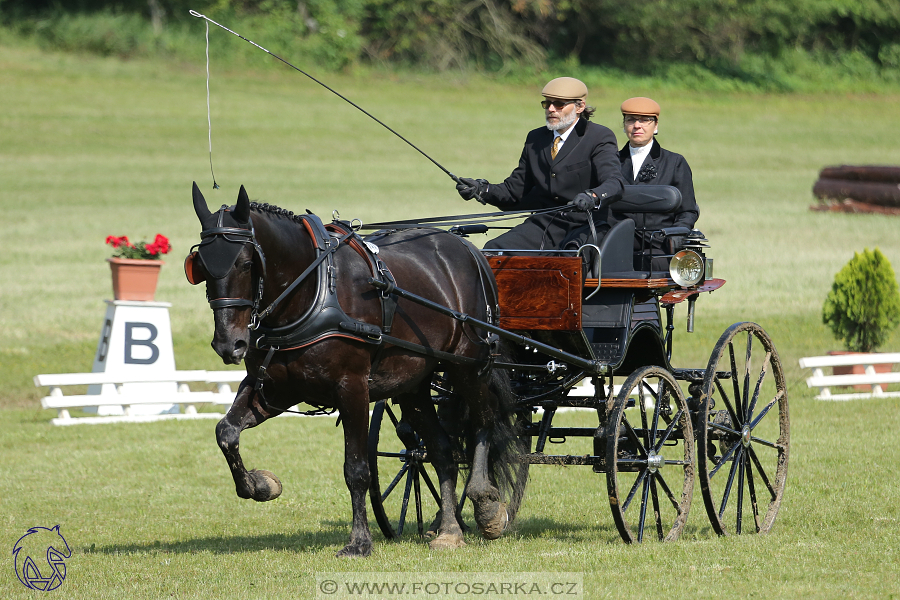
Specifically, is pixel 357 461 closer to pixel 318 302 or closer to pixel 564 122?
pixel 318 302

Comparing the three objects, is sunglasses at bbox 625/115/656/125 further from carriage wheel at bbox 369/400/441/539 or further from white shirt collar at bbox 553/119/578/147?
carriage wheel at bbox 369/400/441/539

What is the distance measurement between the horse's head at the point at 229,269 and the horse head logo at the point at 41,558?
155 centimetres

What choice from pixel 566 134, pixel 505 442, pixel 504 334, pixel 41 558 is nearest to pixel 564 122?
pixel 566 134

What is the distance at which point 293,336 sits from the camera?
6.08 m

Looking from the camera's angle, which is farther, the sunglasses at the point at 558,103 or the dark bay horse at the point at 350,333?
the sunglasses at the point at 558,103

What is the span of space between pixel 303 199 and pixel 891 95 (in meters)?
28.4

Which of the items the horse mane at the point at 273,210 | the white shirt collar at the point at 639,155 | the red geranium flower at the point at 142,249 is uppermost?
the white shirt collar at the point at 639,155

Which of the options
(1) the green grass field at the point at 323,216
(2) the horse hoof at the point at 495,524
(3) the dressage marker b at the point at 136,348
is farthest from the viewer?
(3) the dressage marker b at the point at 136,348

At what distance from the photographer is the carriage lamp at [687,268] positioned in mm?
7121

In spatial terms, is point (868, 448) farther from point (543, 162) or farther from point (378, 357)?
point (378, 357)

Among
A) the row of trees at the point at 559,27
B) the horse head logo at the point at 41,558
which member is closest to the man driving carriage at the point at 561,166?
the horse head logo at the point at 41,558

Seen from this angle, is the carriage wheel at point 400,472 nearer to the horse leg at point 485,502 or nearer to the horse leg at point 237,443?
the horse leg at point 485,502

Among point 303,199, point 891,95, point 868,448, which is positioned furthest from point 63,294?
point 891,95

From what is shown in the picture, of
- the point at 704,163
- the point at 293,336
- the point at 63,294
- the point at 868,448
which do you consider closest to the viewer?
the point at 293,336
